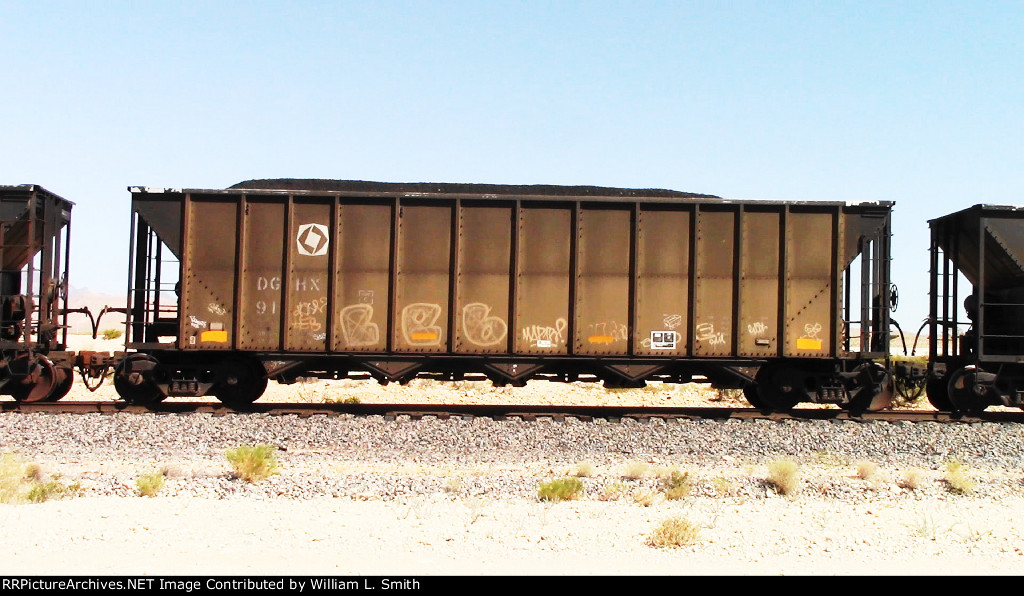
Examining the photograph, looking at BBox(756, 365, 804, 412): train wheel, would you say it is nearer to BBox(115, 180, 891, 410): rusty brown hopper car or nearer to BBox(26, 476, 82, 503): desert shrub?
BBox(115, 180, 891, 410): rusty brown hopper car

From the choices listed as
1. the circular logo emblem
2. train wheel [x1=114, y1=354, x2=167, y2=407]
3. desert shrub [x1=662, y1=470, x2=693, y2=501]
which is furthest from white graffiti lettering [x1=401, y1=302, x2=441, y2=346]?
desert shrub [x1=662, y1=470, x2=693, y2=501]

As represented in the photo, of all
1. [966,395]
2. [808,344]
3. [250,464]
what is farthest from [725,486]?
[966,395]

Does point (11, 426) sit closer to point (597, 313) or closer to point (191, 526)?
point (191, 526)

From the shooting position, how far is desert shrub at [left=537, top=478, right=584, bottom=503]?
796cm

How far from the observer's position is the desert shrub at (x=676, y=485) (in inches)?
320

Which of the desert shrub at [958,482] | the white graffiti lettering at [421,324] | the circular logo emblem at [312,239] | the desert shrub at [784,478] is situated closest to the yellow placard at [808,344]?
the desert shrub at [958,482]

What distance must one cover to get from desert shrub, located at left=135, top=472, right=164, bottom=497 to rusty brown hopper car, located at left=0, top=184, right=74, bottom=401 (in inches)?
256

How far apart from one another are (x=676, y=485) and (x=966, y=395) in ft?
24.8

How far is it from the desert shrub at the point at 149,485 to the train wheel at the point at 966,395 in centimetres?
1180

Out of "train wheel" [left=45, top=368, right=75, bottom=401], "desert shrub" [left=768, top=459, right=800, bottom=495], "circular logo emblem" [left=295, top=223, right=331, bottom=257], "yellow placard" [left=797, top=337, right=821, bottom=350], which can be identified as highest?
"circular logo emblem" [left=295, top=223, right=331, bottom=257]

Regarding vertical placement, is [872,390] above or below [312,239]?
below

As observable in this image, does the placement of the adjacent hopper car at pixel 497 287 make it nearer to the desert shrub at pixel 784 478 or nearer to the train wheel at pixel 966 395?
the train wheel at pixel 966 395

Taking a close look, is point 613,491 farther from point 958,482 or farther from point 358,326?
point 358,326

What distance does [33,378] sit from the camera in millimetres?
13289
